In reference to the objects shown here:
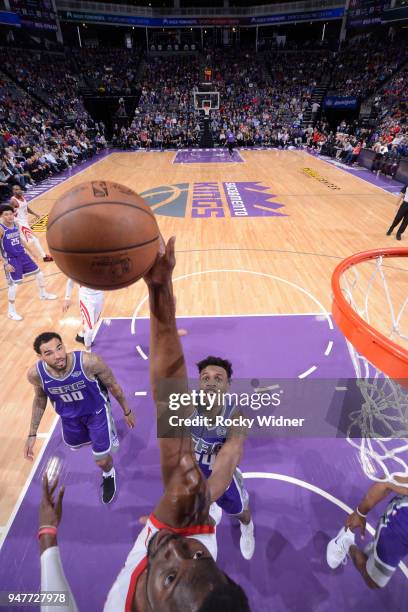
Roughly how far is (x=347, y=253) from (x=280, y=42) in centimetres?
3374

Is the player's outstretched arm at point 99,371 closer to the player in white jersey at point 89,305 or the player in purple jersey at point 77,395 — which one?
the player in purple jersey at point 77,395

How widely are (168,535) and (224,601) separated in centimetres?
32

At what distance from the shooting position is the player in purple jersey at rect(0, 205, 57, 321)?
5.39m

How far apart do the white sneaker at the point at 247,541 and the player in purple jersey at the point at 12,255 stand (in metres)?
4.63

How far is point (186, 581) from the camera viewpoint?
1146mm

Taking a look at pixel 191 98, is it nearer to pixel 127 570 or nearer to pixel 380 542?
pixel 380 542

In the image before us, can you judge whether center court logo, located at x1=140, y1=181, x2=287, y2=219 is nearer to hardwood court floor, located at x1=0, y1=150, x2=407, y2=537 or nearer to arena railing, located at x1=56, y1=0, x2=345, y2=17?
hardwood court floor, located at x1=0, y1=150, x2=407, y2=537

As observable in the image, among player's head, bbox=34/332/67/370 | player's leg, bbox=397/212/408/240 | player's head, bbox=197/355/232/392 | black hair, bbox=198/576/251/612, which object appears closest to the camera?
black hair, bbox=198/576/251/612

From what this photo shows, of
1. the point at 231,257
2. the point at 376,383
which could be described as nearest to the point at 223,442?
the point at 376,383

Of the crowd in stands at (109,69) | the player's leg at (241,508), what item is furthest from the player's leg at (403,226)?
the crowd in stands at (109,69)

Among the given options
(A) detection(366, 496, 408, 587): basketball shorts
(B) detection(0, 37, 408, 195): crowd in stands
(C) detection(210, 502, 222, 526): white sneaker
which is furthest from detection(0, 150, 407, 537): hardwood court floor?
(B) detection(0, 37, 408, 195): crowd in stands

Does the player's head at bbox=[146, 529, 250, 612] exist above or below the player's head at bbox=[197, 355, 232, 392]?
above

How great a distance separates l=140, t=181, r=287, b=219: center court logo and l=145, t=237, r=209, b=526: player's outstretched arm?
30.2 feet

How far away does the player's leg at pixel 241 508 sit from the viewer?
2.65 m
